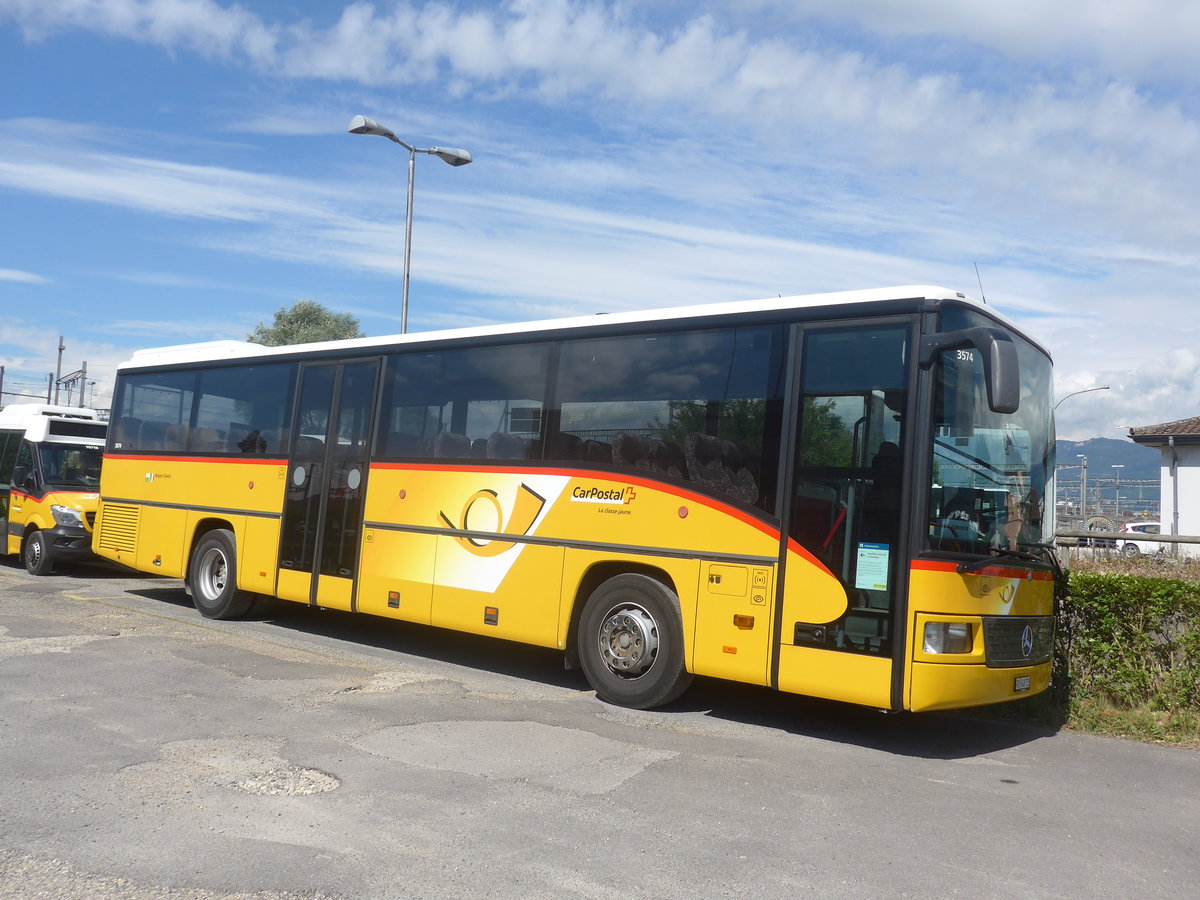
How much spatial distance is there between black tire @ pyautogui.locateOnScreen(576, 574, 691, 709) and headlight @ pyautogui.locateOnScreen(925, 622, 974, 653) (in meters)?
1.93

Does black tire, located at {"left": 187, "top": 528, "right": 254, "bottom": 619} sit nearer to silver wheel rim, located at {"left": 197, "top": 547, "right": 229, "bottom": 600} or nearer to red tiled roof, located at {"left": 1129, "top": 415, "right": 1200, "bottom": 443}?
silver wheel rim, located at {"left": 197, "top": 547, "right": 229, "bottom": 600}

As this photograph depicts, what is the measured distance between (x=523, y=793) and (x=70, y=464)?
13.7 meters

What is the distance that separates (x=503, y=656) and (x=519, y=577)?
2.04 metres

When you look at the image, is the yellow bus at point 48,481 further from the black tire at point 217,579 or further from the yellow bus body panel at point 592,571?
the yellow bus body panel at point 592,571

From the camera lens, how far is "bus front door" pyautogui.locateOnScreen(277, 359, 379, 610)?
1085 cm

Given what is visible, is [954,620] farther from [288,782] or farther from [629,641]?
[288,782]

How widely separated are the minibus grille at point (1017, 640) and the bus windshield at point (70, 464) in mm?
14154

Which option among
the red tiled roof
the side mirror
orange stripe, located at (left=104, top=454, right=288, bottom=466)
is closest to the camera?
the side mirror

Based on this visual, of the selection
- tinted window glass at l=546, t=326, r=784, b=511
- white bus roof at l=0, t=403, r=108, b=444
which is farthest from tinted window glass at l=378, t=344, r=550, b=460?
white bus roof at l=0, t=403, r=108, b=444

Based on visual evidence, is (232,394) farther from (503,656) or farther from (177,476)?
(503,656)

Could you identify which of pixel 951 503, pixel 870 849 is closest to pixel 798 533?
pixel 951 503

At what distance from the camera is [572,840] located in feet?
16.6

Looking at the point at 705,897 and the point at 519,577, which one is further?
the point at 519,577

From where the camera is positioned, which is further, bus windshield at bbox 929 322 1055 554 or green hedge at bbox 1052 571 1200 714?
green hedge at bbox 1052 571 1200 714
